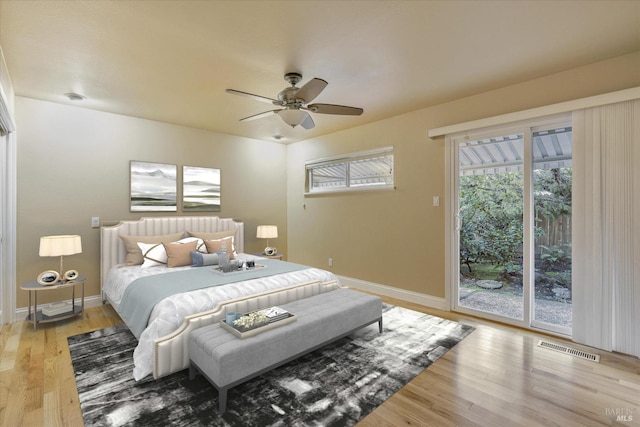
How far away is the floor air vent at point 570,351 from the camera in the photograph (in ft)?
8.48

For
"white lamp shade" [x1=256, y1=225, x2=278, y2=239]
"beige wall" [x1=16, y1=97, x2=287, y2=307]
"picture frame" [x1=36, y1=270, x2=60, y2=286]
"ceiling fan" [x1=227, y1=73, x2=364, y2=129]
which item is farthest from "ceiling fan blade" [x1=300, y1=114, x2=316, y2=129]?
"picture frame" [x1=36, y1=270, x2=60, y2=286]

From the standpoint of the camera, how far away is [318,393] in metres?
2.10

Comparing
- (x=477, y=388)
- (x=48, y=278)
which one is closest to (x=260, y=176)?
(x=48, y=278)

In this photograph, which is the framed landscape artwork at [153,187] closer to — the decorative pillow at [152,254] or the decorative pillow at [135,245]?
Answer: the decorative pillow at [135,245]

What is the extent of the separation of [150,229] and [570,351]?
502 centimetres

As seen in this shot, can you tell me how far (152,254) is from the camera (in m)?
3.74

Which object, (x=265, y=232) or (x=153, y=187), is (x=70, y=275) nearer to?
(x=153, y=187)

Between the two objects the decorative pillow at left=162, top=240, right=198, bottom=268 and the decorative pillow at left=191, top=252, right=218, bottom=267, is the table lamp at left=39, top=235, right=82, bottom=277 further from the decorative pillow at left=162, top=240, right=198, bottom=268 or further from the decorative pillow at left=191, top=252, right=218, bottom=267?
the decorative pillow at left=191, top=252, right=218, bottom=267

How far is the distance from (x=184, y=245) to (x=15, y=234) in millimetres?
1780

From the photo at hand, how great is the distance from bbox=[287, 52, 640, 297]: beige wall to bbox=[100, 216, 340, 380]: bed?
4.49 ft

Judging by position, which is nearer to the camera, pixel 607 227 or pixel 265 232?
pixel 607 227

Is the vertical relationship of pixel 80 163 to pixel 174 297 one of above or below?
above

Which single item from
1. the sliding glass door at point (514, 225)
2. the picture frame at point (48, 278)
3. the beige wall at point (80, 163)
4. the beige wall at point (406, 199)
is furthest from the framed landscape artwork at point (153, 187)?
the sliding glass door at point (514, 225)

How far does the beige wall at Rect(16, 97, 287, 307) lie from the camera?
3531 mm
